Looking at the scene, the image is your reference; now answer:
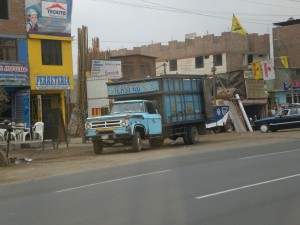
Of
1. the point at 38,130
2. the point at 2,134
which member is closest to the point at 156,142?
the point at 38,130

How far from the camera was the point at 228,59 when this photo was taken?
54625 mm

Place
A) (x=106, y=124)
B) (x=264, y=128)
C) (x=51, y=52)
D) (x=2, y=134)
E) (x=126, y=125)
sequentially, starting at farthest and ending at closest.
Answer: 1. (x=264, y=128)
2. (x=51, y=52)
3. (x=2, y=134)
4. (x=106, y=124)
5. (x=126, y=125)

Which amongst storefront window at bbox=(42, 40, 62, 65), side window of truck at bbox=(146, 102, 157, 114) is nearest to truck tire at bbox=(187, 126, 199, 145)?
side window of truck at bbox=(146, 102, 157, 114)

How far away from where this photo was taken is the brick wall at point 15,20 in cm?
2684

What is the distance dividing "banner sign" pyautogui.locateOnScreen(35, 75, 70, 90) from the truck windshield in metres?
8.94

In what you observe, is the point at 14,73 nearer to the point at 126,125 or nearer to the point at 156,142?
the point at 156,142

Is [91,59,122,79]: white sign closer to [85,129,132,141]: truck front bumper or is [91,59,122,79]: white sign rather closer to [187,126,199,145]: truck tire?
[187,126,199,145]: truck tire

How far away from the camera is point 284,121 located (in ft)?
99.9

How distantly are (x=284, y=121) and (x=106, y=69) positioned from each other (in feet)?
45.2

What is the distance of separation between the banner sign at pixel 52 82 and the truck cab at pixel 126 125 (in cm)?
893

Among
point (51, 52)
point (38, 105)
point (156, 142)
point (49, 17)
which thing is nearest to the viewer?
point (156, 142)

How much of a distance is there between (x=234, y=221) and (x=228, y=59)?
1933 inches

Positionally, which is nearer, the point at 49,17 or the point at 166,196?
the point at 166,196

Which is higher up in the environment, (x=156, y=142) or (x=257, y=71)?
(x=257, y=71)
